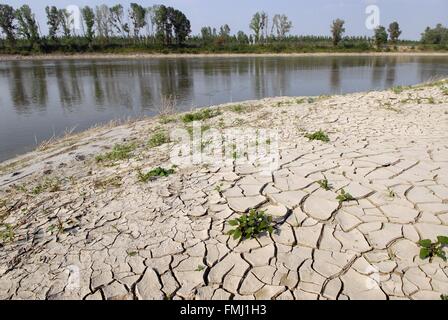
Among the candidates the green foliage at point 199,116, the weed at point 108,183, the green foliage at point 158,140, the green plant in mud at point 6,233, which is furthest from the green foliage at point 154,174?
the green foliage at point 199,116

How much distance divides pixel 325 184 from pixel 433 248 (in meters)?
1.20

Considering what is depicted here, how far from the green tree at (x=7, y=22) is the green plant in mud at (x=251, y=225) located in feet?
203

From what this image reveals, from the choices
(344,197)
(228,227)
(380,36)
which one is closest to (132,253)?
(228,227)

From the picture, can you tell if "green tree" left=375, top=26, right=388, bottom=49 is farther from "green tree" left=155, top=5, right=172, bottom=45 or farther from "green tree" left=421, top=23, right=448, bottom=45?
"green tree" left=155, top=5, right=172, bottom=45

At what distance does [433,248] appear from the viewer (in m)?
2.41

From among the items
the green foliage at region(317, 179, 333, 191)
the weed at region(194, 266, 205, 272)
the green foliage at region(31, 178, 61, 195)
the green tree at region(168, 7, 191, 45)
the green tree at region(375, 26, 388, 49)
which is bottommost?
the weed at region(194, 266, 205, 272)

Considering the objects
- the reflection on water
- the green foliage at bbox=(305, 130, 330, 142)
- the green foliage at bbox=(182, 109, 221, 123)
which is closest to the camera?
the green foliage at bbox=(305, 130, 330, 142)

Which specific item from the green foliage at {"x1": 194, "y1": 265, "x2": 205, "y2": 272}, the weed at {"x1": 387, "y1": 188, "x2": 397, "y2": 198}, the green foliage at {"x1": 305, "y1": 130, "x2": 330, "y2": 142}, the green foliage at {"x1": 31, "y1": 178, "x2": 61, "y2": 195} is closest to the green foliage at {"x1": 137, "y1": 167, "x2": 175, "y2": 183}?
the green foliage at {"x1": 31, "y1": 178, "x2": 61, "y2": 195}

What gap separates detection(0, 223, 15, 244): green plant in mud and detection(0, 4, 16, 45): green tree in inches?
2385

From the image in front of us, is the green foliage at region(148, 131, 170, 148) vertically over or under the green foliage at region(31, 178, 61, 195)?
over

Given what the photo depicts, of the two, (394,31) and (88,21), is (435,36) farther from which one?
(88,21)

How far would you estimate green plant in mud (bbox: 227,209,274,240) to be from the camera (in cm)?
274
